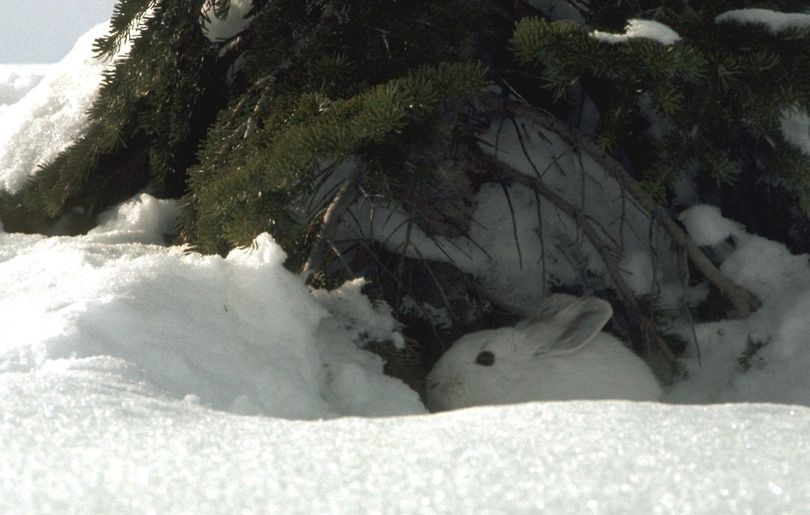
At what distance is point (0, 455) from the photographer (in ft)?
4.02

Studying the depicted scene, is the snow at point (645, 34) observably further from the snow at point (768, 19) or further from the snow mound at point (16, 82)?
the snow mound at point (16, 82)

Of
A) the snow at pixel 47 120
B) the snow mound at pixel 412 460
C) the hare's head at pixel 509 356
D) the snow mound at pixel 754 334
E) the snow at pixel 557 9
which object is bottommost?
the snow mound at pixel 754 334

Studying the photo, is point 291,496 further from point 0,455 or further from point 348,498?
point 0,455

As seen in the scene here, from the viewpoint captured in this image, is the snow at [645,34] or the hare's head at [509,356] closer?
the snow at [645,34]

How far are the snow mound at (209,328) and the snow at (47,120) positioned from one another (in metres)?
0.87

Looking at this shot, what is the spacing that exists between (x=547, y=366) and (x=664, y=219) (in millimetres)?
611

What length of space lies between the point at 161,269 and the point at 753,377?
1857mm

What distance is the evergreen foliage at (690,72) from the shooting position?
7.11 feet

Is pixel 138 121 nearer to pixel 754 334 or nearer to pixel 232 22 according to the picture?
pixel 232 22

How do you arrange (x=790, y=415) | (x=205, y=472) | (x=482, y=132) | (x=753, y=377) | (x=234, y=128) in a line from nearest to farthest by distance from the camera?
(x=205, y=472) < (x=790, y=415) < (x=234, y=128) < (x=753, y=377) < (x=482, y=132)

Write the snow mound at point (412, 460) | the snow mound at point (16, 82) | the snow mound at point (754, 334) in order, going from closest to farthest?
the snow mound at point (412, 460), the snow mound at point (754, 334), the snow mound at point (16, 82)

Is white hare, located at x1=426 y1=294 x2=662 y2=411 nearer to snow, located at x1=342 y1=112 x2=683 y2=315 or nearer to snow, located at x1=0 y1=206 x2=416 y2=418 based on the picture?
snow, located at x1=342 y1=112 x2=683 y2=315

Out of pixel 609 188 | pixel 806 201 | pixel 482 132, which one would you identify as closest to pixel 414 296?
pixel 482 132

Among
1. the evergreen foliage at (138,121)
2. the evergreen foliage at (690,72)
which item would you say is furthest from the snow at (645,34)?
the evergreen foliage at (138,121)
